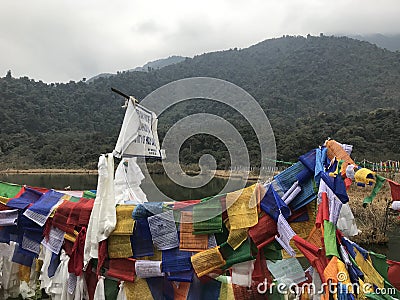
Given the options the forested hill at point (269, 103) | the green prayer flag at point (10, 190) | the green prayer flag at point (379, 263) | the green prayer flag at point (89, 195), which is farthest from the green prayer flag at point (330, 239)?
the forested hill at point (269, 103)

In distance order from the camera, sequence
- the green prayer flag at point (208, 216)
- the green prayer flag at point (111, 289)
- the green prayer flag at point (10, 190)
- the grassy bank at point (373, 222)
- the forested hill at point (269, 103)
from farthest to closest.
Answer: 1. the forested hill at point (269, 103)
2. the grassy bank at point (373, 222)
3. the green prayer flag at point (10, 190)
4. the green prayer flag at point (111, 289)
5. the green prayer flag at point (208, 216)

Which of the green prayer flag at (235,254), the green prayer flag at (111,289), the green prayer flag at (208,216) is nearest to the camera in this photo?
the green prayer flag at (235,254)

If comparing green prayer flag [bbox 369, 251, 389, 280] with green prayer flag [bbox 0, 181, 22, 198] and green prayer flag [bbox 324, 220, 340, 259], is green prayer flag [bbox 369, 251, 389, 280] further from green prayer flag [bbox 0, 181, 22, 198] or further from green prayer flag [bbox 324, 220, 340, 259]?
green prayer flag [bbox 0, 181, 22, 198]

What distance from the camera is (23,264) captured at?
225 inches

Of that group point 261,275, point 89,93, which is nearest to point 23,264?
point 261,275

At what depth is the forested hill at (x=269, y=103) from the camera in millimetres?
31875

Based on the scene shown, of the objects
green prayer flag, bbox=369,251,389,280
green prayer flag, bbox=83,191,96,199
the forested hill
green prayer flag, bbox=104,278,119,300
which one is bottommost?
green prayer flag, bbox=104,278,119,300

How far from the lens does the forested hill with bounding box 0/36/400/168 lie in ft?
105

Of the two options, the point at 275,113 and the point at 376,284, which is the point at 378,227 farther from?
the point at 275,113

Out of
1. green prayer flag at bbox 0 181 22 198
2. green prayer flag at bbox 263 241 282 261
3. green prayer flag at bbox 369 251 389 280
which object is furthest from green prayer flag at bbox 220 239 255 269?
green prayer flag at bbox 0 181 22 198

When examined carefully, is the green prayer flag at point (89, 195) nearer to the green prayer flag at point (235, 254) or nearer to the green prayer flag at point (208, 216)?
the green prayer flag at point (208, 216)

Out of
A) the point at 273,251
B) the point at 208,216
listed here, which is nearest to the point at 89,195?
the point at 208,216

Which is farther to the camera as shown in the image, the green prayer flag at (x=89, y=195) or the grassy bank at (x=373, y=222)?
the grassy bank at (x=373, y=222)

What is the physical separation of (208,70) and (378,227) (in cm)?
7251
